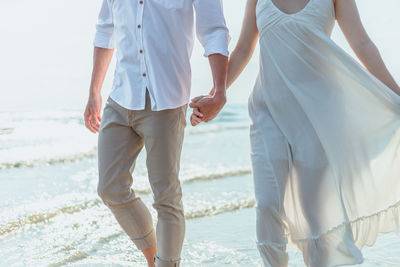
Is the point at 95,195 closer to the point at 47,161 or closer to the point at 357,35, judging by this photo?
the point at 47,161

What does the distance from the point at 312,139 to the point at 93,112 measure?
1425 mm

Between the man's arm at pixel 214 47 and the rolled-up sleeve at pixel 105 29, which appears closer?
the man's arm at pixel 214 47

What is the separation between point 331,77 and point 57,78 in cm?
3039

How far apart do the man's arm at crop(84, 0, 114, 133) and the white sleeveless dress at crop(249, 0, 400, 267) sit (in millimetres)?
1010

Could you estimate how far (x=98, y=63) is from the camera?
315 cm

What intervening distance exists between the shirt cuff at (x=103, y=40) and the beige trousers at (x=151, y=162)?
439 mm

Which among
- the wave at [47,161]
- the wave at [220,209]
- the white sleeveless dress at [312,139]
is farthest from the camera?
the wave at [47,161]

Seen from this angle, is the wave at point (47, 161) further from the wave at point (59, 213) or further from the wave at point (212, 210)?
the wave at point (212, 210)

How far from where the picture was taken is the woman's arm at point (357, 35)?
2.52 metres

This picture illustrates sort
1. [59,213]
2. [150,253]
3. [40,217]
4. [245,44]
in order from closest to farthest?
[245,44], [150,253], [40,217], [59,213]

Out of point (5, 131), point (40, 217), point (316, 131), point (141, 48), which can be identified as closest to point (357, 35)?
point (316, 131)

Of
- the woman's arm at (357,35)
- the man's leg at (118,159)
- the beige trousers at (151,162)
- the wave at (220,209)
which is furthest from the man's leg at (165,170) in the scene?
the wave at (220,209)

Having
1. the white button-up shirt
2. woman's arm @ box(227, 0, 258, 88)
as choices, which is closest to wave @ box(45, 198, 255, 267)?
the white button-up shirt

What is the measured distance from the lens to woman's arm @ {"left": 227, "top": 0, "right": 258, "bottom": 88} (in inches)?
106
